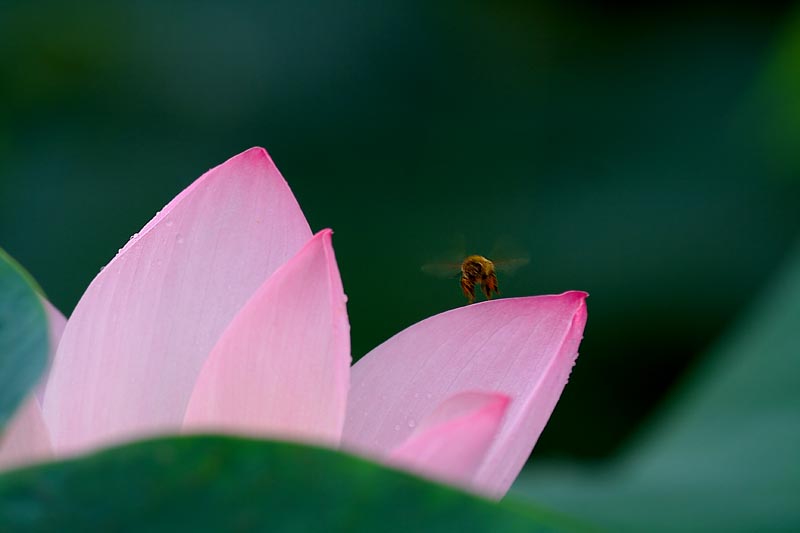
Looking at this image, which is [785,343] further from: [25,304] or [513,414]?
[25,304]

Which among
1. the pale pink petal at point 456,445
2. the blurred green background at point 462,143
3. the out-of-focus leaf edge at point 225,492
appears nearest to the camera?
the out-of-focus leaf edge at point 225,492

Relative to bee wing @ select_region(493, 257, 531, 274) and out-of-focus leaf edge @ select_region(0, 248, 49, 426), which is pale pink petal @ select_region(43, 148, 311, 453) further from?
bee wing @ select_region(493, 257, 531, 274)

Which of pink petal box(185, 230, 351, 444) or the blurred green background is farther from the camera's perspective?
the blurred green background

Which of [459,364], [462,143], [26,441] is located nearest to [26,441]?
[26,441]

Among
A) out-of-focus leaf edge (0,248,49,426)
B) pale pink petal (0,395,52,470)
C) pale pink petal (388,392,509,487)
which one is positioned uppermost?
out-of-focus leaf edge (0,248,49,426)

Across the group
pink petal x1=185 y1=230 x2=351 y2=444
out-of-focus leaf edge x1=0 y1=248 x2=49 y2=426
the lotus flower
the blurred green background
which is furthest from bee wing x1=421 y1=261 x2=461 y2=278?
the blurred green background

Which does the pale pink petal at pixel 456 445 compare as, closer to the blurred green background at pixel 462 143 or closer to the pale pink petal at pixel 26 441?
the pale pink petal at pixel 26 441

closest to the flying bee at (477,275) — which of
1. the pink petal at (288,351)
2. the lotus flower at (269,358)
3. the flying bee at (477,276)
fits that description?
the flying bee at (477,276)
